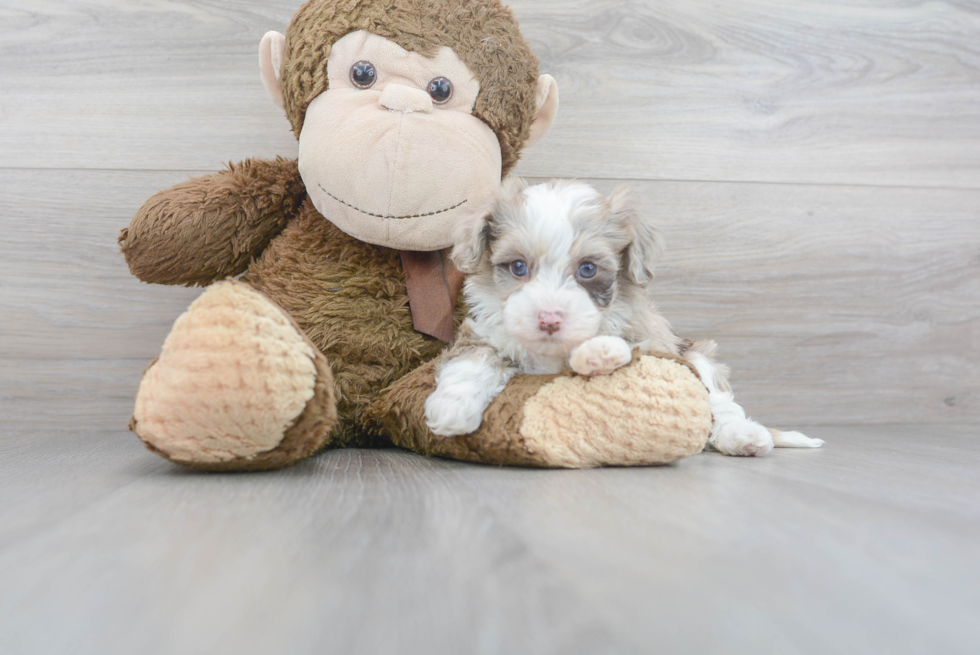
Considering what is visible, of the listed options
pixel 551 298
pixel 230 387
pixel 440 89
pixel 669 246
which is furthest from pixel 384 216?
pixel 669 246

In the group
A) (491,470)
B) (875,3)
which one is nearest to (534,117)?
(491,470)

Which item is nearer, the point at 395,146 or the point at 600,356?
the point at 600,356

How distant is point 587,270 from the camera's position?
1101mm

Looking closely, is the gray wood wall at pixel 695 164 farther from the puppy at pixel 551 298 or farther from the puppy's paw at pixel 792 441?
the puppy at pixel 551 298

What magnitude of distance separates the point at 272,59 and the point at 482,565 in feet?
3.49

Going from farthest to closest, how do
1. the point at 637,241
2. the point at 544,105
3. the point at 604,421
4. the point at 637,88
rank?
the point at 637,88
the point at 544,105
the point at 637,241
the point at 604,421

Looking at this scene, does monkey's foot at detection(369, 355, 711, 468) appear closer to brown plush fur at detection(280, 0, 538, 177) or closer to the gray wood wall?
brown plush fur at detection(280, 0, 538, 177)

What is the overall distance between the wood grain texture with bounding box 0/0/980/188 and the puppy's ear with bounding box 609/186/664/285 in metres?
0.56

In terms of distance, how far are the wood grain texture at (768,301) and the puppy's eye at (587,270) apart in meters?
0.65

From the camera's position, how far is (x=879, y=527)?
0.72 meters

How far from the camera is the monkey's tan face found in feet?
3.82

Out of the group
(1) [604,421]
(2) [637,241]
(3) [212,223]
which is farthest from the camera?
(3) [212,223]

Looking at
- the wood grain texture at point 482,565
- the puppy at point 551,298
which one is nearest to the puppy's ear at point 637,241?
the puppy at point 551,298

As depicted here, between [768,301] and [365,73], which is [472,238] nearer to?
[365,73]
